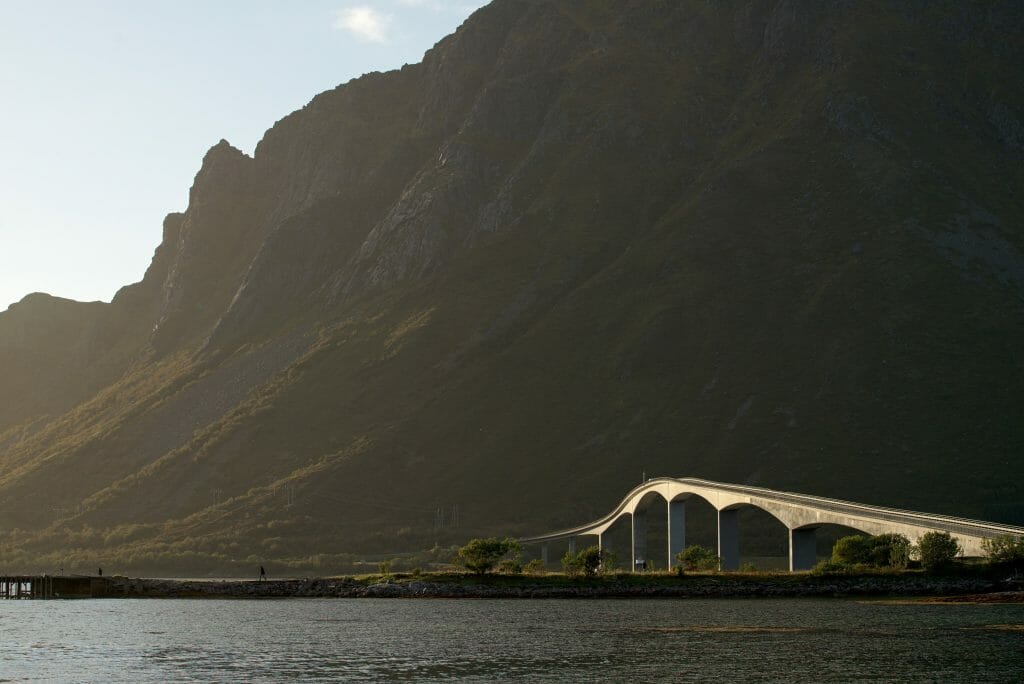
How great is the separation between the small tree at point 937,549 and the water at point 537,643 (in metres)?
7.56

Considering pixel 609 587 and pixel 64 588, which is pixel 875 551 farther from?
pixel 64 588

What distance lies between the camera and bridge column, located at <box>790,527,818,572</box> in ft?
394

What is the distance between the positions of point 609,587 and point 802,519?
17.7 m

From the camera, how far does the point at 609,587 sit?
119m

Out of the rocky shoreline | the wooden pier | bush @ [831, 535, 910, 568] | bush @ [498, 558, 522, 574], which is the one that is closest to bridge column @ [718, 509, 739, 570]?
the rocky shoreline

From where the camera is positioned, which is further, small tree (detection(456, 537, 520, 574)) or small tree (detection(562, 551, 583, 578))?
small tree (detection(562, 551, 583, 578))

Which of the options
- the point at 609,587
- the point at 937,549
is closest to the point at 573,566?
the point at 609,587

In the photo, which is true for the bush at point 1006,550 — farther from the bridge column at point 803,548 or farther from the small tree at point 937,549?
the bridge column at point 803,548

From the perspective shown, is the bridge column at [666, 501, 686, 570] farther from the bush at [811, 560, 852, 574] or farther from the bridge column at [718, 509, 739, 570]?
the bush at [811, 560, 852, 574]

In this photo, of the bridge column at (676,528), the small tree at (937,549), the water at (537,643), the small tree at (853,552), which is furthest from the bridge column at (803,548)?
the bridge column at (676,528)

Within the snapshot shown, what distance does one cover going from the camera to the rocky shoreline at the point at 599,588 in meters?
101

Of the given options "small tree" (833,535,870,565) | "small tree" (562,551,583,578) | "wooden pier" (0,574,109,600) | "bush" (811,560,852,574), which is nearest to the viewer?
"bush" (811,560,852,574)

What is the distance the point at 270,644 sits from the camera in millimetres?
76688

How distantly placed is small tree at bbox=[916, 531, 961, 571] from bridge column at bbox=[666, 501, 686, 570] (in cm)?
4442
